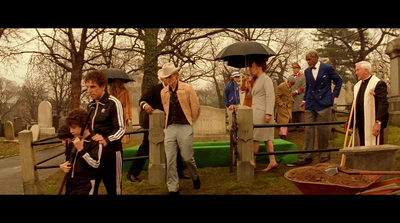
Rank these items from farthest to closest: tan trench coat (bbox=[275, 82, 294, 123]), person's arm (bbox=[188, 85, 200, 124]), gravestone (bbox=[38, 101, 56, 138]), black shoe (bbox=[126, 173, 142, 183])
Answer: gravestone (bbox=[38, 101, 56, 138]) < tan trench coat (bbox=[275, 82, 294, 123]) < black shoe (bbox=[126, 173, 142, 183]) < person's arm (bbox=[188, 85, 200, 124])

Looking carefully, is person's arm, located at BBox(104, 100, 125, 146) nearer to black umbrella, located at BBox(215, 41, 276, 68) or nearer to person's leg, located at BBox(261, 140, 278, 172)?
black umbrella, located at BBox(215, 41, 276, 68)

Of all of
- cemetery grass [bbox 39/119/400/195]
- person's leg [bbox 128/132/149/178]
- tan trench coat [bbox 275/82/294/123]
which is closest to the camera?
cemetery grass [bbox 39/119/400/195]

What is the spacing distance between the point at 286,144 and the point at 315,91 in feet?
3.96

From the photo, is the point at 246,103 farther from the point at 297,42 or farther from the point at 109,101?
the point at 297,42

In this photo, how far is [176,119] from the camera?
4.97 meters

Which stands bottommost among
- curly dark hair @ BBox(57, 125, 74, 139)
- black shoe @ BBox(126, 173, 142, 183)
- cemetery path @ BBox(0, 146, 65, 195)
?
cemetery path @ BBox(0, 146, 65, 195)

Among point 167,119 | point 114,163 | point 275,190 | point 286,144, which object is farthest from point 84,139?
point 286,144

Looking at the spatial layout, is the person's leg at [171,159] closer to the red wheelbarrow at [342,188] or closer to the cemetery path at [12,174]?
the red wheelbarrow at [342,188]

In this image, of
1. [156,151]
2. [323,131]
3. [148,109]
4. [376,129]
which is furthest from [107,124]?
[323,131]

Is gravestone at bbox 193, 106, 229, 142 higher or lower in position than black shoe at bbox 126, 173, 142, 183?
higher

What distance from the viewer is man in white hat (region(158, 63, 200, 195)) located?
193 inches

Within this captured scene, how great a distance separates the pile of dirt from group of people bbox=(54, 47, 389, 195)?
1627mm

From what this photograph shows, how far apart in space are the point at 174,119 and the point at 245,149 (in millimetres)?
1375

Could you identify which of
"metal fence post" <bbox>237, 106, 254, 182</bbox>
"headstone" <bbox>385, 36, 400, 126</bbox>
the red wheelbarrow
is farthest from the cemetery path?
"headstone" <bbox>385, 36, 400, 126</bbox>
